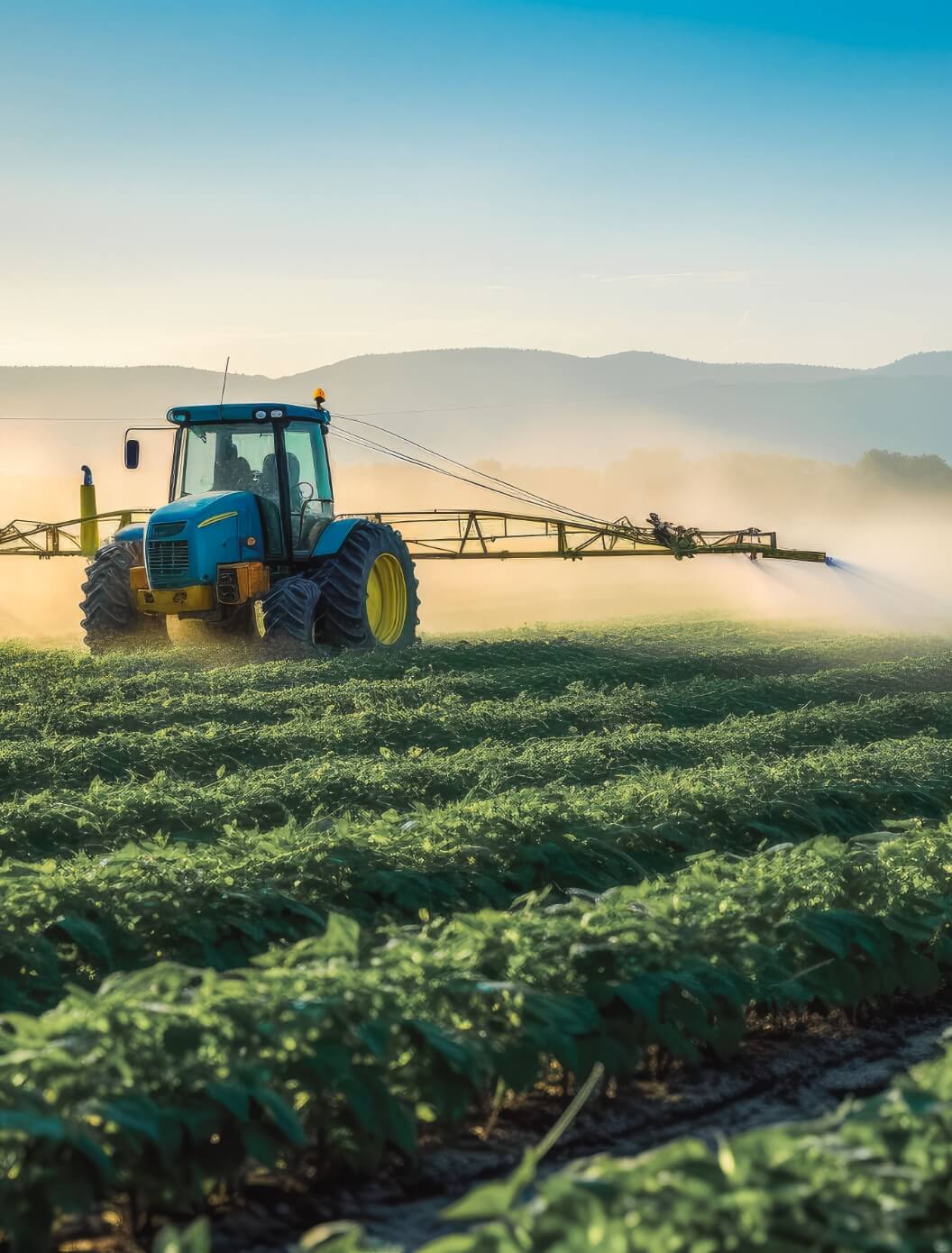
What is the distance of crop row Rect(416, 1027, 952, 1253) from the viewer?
2.87 m

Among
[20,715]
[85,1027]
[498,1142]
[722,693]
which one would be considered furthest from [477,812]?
[722,693]

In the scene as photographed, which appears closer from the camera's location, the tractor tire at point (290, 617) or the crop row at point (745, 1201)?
the crop row at point (745, 1201)

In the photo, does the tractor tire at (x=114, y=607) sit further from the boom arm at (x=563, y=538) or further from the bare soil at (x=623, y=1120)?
the bare soil at (x=623, y=1120)

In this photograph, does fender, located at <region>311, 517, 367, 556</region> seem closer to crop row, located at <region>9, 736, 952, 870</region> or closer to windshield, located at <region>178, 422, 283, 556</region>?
windshield, located at <region>178, 422, 283, 556</region>

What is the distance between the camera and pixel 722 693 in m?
13.9

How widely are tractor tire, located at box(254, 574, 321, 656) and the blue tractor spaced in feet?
0.04

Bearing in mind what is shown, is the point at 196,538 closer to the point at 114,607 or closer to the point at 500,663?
the point at 114,607

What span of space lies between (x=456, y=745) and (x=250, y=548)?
4801 millimetres

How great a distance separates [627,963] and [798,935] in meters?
0.98

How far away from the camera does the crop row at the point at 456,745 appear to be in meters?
9.22

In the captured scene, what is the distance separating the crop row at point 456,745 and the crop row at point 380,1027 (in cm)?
337

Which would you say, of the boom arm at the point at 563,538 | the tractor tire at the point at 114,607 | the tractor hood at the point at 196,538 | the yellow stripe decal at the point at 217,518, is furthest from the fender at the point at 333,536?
the tractor tire at the point at 114,607

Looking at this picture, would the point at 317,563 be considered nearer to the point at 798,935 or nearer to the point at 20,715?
the point at 20,715

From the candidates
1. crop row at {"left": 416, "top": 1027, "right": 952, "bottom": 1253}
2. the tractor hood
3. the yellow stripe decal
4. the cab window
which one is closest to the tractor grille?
the tractor hood
